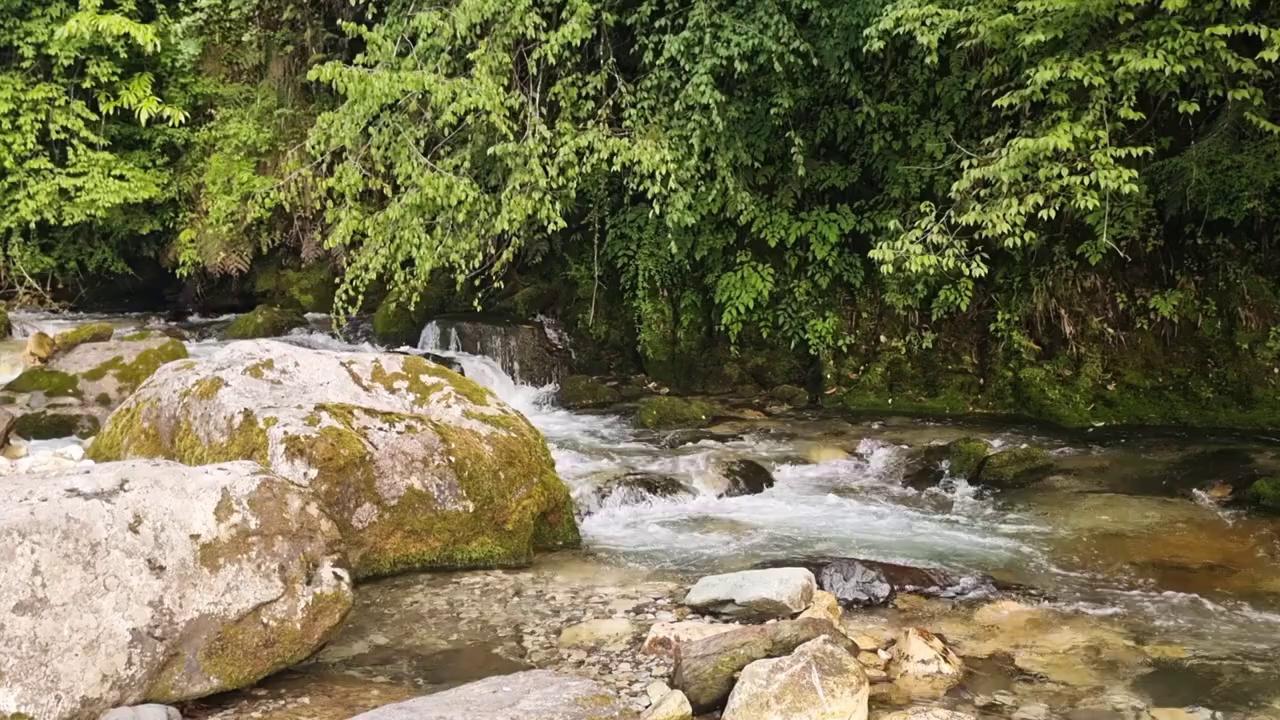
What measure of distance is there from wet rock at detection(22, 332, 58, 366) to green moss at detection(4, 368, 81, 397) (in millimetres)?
613

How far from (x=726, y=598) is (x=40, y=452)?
7213mm

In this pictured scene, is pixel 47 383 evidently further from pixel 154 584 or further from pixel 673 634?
pixel 673 634

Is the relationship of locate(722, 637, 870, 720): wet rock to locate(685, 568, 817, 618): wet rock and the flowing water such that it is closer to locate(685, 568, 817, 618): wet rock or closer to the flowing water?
locate(685, 568, 817, 618): wet rock

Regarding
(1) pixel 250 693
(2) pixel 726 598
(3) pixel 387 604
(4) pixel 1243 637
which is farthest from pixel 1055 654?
(1) pixel 250 693

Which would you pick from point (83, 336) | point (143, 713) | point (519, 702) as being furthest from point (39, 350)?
point (519, 702)

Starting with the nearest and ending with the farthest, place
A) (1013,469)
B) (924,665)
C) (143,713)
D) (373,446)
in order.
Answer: (143,713), (924,665), (373,446), (1013,469)

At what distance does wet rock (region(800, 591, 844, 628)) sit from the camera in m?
5.46

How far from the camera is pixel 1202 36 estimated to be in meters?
7.68

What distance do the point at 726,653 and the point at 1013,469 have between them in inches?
217

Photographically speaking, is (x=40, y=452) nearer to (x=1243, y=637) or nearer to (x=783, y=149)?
(x=783, y=149)

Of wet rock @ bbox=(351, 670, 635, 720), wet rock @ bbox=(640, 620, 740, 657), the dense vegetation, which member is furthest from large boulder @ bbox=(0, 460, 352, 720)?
the dense vegetation

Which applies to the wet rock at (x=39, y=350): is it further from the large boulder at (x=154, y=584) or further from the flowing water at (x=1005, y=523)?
the large boulder at (x=154, y=584)

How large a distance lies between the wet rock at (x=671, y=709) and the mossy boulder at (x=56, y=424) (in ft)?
25.0

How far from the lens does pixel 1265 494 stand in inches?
315
